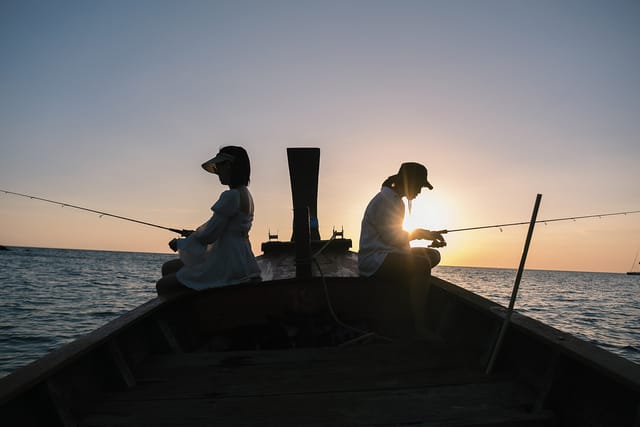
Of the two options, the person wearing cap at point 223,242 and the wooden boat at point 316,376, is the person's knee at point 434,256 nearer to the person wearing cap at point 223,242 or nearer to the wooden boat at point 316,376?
the wooden boat at point 316,376

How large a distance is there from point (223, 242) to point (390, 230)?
177 cm

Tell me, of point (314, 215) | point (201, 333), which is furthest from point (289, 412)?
point (314, 215)

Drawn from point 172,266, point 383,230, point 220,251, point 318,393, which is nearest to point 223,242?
point 220,251

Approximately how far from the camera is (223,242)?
4.11 meters

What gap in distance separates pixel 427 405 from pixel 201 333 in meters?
2.61

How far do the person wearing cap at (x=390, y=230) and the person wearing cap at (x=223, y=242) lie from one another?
1253mm

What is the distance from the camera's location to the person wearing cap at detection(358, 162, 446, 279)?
12.7 feet

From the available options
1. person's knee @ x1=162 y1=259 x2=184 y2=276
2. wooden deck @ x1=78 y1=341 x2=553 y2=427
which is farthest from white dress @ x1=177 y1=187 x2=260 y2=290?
wooden deck @ x1=78 y1=341 x2=553 y2=427

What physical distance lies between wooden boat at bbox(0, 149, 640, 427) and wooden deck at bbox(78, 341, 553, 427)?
0.01 m

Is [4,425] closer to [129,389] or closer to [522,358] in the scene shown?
[129,389]

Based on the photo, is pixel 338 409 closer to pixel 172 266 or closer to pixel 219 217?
pixel 219 217

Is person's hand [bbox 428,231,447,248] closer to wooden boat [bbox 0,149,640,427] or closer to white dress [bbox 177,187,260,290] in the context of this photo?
wooden boat [bbox 0,149,640,427]

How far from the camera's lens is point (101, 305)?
51.6 ft

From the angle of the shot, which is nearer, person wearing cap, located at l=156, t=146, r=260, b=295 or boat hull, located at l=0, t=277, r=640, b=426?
boat hull, located at l=0, t=277, r=640, b=426
